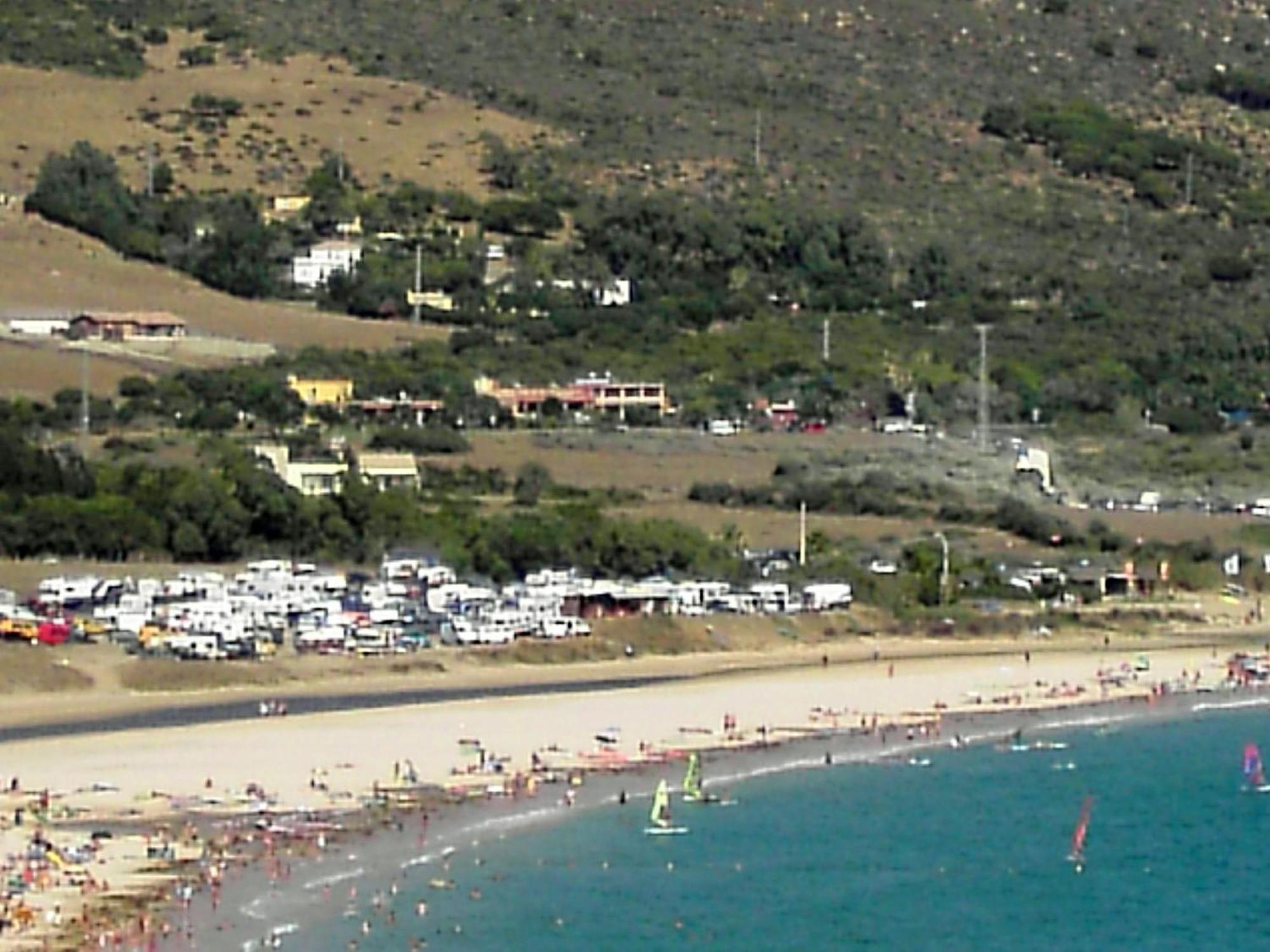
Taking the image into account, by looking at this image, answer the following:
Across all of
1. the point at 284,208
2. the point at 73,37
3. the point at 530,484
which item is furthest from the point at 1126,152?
the point at 530,484

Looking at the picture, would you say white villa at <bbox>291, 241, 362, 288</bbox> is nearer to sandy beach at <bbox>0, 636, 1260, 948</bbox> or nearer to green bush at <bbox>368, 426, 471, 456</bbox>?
green bush at <bbox>368, 426, 471, 456</bbox>

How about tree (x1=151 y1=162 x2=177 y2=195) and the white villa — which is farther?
tree (x1=151 y1=162 x2=177 y2=195)

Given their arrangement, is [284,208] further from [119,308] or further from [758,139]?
[758,139]

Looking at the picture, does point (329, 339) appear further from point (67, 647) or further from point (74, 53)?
point (67, 647)

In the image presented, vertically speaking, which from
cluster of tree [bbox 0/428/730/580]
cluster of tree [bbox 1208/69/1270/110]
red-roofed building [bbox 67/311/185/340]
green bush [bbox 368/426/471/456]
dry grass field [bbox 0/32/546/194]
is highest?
cluster of tree [bbox 1208/69/1270/110]

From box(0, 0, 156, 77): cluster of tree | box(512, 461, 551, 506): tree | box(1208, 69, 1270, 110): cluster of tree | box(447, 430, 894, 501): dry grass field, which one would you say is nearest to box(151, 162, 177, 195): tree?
box(0, 0, 156, 77): cluster of tree

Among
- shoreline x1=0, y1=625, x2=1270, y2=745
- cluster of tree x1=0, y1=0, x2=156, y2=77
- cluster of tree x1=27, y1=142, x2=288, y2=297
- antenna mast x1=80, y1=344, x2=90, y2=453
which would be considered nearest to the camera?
shoreline x1=0, y1=625, x2=1270, y2=745
